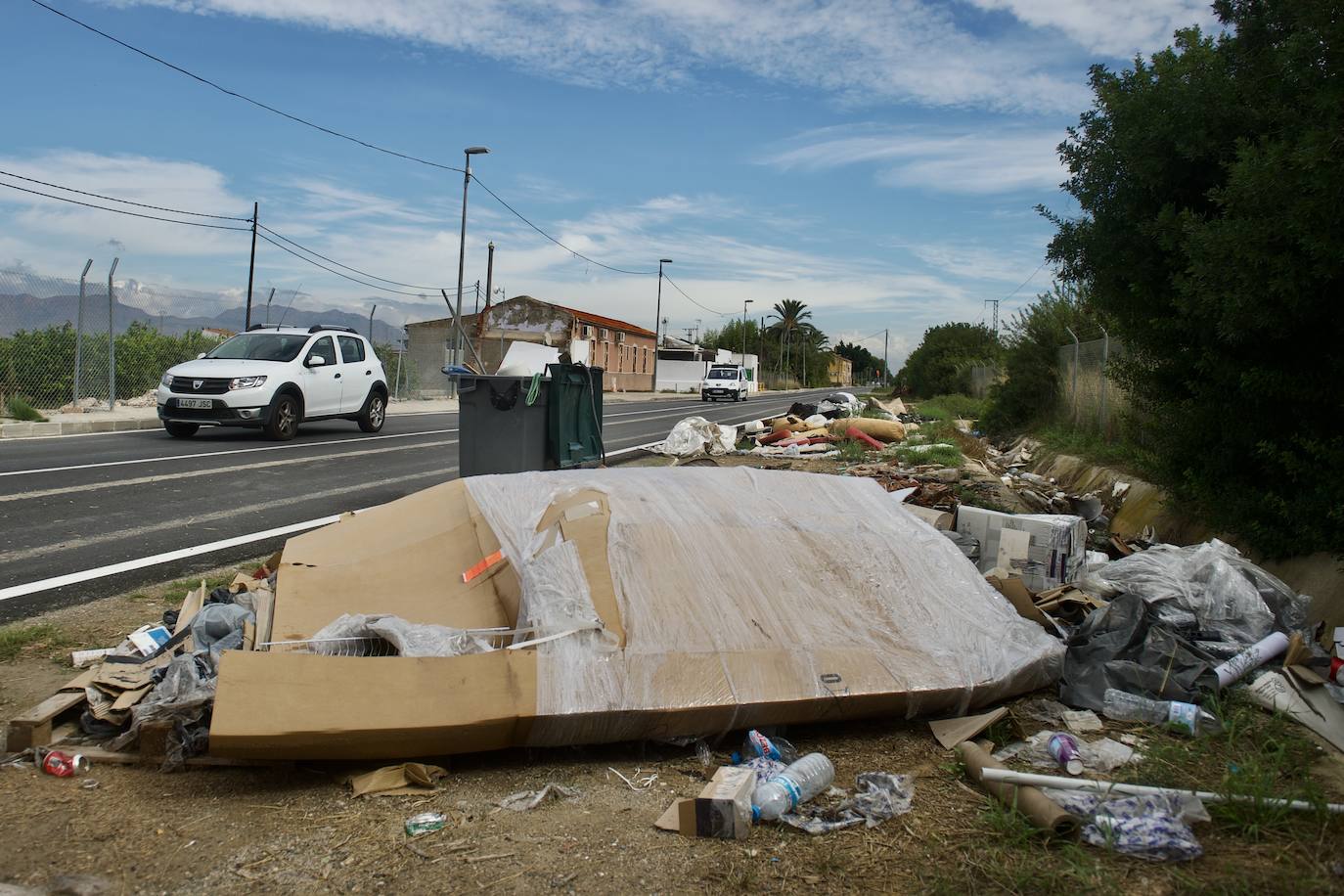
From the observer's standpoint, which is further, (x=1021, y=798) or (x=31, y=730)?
(x=31, y=730)

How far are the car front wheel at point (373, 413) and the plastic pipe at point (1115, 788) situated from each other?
1426cm

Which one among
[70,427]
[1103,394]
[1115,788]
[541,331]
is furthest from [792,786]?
[541,331]

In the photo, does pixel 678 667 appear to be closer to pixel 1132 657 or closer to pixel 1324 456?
pixel 1132 657

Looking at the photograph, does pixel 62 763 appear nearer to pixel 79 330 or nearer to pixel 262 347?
pixel 262 347

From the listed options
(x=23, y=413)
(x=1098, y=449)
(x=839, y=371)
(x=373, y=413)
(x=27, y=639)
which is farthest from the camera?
(x=839, y=371)

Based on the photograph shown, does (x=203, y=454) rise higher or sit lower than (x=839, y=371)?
lower

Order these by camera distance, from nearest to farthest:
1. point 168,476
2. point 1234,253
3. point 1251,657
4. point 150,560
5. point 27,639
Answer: point 1251,657, point 27,639, point 1234,253, point 150,560, point 168,476

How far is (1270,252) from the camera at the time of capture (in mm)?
4773

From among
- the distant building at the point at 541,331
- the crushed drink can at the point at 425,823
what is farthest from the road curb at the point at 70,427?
the distant building at the point at 541,331

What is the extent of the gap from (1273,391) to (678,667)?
410 centimetres

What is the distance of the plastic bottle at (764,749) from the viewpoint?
10.7 feet

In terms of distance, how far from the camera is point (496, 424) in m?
8.70

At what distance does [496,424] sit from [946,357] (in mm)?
44794

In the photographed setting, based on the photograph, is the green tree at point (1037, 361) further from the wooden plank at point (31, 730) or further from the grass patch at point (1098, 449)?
the wooden plank at point (31, 730)
